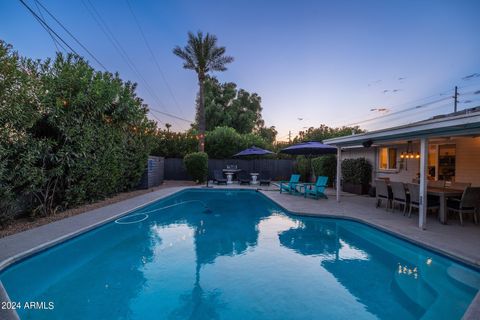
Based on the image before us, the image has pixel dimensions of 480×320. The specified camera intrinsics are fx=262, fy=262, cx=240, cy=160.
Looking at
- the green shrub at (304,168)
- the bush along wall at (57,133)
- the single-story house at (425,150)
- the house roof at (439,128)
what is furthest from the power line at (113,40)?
the green shrub at (304,168)

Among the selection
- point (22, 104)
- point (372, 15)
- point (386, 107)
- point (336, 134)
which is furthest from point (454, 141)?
point (336, 134)

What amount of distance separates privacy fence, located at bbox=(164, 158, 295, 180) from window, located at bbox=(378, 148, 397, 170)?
7.85 metres

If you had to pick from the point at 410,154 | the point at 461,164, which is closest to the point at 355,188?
the point at 410,154

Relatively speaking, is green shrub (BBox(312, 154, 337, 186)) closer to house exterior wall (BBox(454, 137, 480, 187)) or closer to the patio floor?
the patio floor

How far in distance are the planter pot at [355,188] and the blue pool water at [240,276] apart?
6495 millimetres

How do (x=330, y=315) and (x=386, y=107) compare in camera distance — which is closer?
(x=330, y=315)

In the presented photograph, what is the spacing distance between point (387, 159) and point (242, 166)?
10.3 meters

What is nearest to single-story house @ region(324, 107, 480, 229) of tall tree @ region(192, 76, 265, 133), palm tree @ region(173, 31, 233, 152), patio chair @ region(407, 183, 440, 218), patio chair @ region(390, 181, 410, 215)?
patio chair @ region(407, 183, 440, 218)

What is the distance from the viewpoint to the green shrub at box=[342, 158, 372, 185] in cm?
1359

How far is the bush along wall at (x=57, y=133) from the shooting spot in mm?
5953

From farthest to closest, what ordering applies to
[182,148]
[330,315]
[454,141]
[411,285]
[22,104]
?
[182,148] → [454,141] → [22,104] → [411,285] → [330,315]

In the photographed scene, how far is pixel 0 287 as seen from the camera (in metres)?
3.54

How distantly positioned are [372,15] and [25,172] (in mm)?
13472

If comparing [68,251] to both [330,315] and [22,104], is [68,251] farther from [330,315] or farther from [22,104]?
[330,315]
